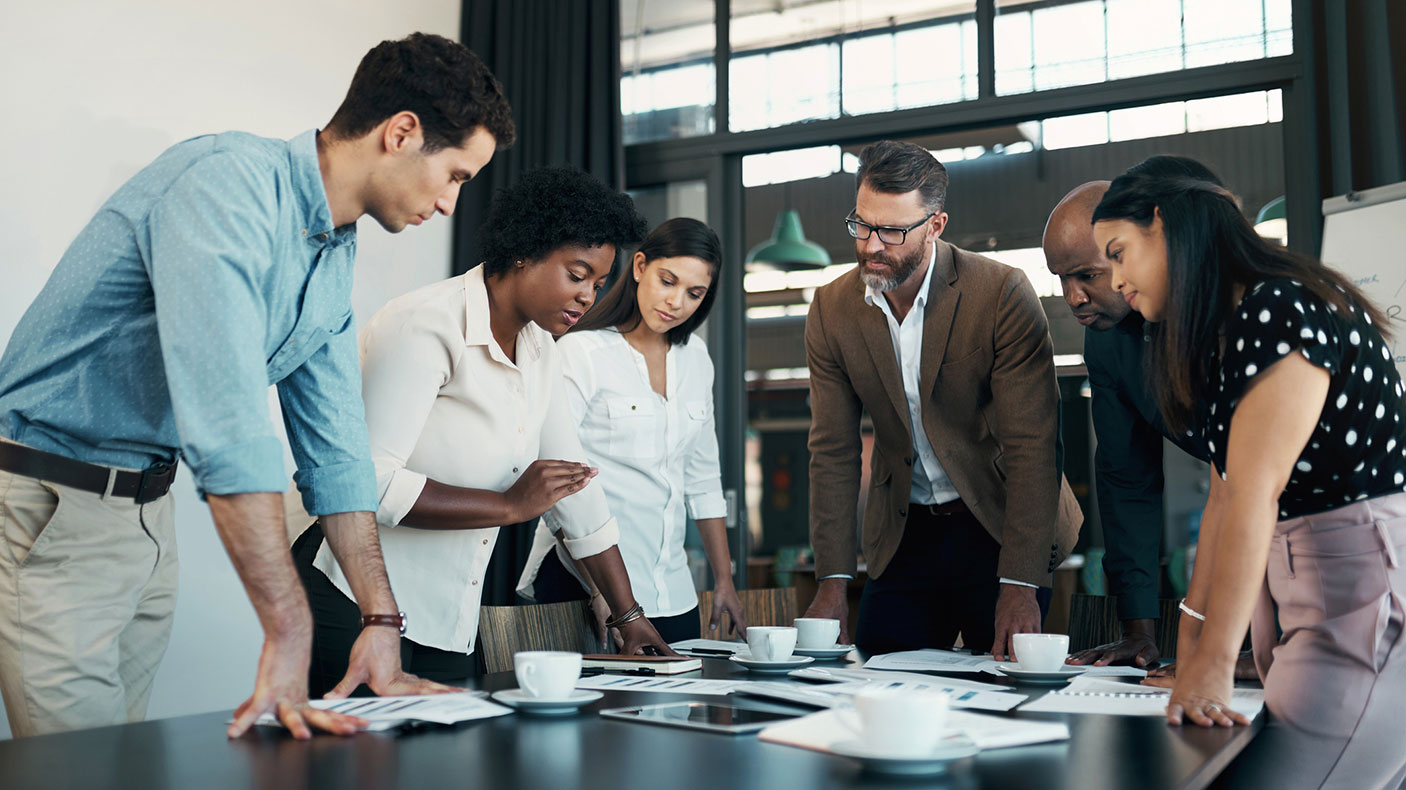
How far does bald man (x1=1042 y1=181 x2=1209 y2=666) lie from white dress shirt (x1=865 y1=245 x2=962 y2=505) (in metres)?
0.31

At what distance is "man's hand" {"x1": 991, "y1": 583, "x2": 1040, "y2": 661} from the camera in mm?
2068

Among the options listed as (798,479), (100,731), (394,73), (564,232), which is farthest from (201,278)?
(798,479)

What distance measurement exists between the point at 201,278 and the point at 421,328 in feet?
2.36

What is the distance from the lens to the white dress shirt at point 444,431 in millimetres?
1897

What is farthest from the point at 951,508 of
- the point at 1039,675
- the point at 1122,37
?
the point at 1122,37

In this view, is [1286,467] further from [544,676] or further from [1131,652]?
[544,676]

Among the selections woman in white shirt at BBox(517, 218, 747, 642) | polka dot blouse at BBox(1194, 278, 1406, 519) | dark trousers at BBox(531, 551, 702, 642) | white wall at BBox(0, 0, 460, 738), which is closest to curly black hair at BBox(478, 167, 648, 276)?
woman in white shirt at BBox(517, 218, 747, 642)

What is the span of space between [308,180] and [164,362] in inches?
12.1

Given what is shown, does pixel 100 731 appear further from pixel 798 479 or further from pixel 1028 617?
pixel 798 479

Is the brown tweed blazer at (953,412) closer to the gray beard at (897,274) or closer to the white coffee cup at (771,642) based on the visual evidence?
the gray beard at (897,274)

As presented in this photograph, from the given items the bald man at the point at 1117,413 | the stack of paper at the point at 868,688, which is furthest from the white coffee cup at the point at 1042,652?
the bald man at the point at 1117,413

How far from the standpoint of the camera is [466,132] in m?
1.52

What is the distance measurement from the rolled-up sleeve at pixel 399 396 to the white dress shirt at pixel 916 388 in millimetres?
1042

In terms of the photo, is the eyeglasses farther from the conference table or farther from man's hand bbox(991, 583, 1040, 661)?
the conference table
